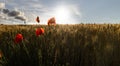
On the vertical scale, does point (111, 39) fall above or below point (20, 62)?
above

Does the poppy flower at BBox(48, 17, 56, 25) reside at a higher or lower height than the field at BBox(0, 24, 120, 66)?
higher

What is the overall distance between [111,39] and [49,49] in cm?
98

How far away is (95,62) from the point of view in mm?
3438

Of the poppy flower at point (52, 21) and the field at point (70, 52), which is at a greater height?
the poppy flower at point (52, 21)

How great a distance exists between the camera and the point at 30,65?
407cm

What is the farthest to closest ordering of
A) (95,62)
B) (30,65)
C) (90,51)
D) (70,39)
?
(70,39)
(30,65)
(90,51)
(95,62)

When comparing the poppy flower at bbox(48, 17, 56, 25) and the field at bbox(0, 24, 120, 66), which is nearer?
the field at bbox(0, 24, 120, 66)

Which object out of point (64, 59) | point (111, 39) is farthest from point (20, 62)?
point (111, 39)

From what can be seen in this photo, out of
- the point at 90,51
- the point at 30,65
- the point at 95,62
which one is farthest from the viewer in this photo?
the point at 30,65

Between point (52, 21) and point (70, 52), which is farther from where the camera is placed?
point (52, 21)

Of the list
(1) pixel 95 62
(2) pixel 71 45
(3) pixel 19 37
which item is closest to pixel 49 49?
(2) pixel 71 45

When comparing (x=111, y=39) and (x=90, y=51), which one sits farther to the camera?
(x=111, y=39)

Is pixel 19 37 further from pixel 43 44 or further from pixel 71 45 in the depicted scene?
pixel 71 45

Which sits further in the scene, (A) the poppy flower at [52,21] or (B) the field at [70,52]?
(A) the poppy flower at [52,21]
